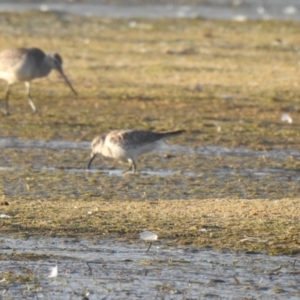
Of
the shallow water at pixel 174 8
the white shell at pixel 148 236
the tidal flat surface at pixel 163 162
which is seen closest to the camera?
the tidal flat surface at pixel 163 162

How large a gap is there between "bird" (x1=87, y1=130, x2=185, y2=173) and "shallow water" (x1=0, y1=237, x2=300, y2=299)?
312 cm

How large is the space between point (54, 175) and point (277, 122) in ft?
14.5

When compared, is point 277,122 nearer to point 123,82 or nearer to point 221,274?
point 123,82

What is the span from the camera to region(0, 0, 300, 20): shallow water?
1196 inches

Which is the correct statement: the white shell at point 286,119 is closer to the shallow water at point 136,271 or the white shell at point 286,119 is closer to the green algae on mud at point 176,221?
the green algae on mud at point 176,221

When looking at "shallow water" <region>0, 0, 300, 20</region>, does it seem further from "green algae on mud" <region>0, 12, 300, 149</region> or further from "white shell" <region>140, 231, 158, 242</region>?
"white shell" <region>140, 231, 158, 242</region>

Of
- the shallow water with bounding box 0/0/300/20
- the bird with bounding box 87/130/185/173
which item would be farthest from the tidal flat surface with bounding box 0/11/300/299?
the shallow water with bounding box 0/0/300/20

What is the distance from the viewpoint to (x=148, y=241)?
7.40 m

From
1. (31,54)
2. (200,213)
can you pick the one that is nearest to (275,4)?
(31,54)

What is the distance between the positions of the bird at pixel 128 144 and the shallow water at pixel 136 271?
3119 mm

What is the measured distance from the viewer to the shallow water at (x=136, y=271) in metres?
6.26

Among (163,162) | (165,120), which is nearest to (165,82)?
(165,120)

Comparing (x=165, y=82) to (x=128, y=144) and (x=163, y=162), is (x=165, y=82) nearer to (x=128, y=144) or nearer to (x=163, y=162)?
(x=163, y=162)

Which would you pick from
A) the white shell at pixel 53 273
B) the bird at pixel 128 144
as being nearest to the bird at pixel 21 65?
the bird at pixel 128 144
